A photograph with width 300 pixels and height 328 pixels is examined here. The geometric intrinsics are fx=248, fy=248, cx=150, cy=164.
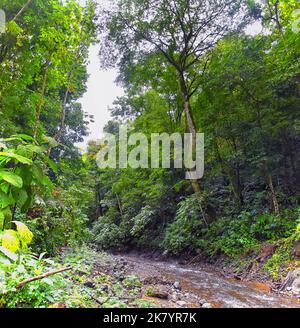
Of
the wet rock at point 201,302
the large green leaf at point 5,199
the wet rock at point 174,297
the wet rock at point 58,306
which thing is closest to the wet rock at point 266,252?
the wet rock at point 201,302

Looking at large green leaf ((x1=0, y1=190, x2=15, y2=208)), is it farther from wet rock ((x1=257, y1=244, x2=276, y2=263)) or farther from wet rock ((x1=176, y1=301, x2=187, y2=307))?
wet rock ((x1=257, y1=244, x2=276, y2=263))

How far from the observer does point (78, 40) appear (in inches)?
262

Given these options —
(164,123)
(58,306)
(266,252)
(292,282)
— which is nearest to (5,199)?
(58,306)

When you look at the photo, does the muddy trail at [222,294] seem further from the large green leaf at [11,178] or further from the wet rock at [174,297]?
the large green leaf at [11,178]

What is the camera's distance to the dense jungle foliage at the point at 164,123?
2.85 meters

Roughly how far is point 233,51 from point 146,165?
26.6 ft

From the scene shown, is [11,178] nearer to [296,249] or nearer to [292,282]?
[292,282]

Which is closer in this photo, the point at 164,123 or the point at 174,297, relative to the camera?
the point at 174,297

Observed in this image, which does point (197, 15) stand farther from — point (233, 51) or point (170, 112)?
point (170, 112)

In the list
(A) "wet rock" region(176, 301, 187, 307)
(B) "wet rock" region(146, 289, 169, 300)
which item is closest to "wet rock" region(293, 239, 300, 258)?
(A) "wet rock" region(176, 301, 187, 307)

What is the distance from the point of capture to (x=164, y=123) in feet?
43.4

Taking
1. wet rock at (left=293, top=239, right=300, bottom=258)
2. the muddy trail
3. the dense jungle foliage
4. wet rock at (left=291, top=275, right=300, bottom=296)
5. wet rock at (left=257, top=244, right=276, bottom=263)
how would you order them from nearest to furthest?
the dense jungle foliage < the muddy trail < wet rock at (left=291, top=275, right=300, bottom=296) < wet rock at (left=293, top=239, right=300, bottom=258) < wet rock at (left=257, top=244, right=276, bottom=263)

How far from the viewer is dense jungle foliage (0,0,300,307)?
285 cm
